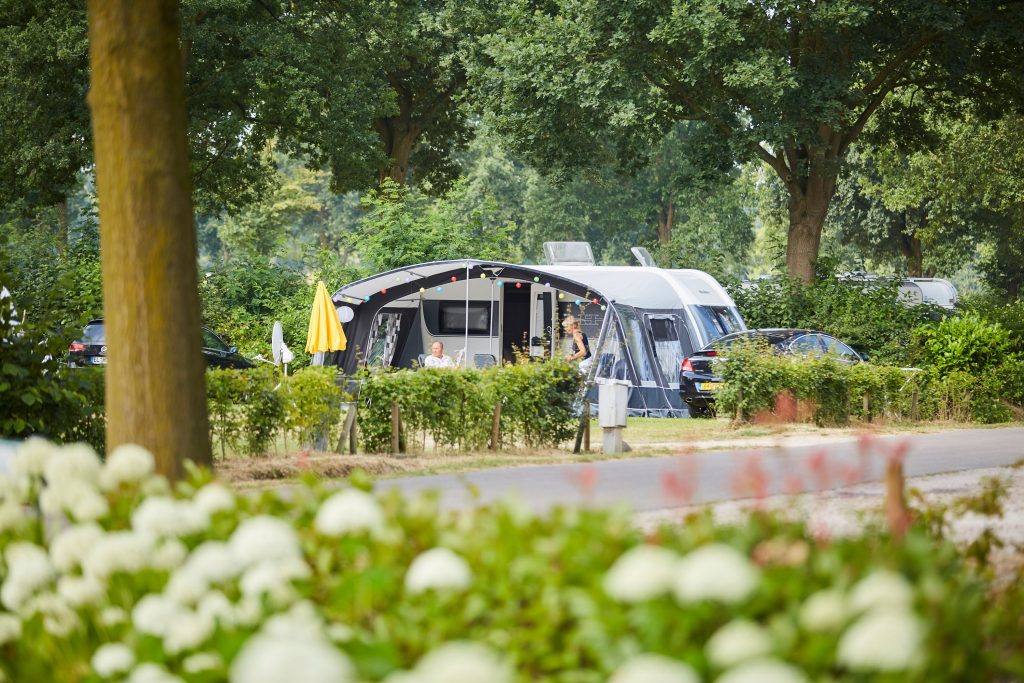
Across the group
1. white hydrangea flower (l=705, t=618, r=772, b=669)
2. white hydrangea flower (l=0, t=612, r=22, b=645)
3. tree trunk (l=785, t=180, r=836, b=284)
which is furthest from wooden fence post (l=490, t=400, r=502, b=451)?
tree trunk (l=785, t=180, r=836, b=284)

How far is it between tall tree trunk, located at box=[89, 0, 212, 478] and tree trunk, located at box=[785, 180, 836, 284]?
23863mm

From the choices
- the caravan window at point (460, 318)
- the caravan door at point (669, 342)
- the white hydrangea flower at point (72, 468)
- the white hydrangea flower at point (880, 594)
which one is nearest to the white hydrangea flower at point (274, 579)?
the white hydrangea flower at point (72, 468)

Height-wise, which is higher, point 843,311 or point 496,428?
point 843,311

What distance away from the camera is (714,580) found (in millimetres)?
2656

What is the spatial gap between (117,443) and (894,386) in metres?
17.2

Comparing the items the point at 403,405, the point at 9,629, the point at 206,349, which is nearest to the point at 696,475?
the point at 9,629

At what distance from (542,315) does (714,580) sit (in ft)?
70.3

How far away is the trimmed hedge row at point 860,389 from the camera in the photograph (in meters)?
18.7

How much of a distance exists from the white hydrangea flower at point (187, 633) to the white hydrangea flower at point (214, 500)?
2.74 feet

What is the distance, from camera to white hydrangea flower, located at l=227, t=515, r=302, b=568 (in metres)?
3.35

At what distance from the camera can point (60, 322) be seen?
1157cm

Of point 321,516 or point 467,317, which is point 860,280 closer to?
point 467,317

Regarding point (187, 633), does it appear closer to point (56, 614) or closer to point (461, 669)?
point (56, 614)

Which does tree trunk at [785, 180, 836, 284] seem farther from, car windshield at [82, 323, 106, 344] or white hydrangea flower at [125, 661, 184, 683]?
white hydrangea flower at [125, 661, 184, 683]
